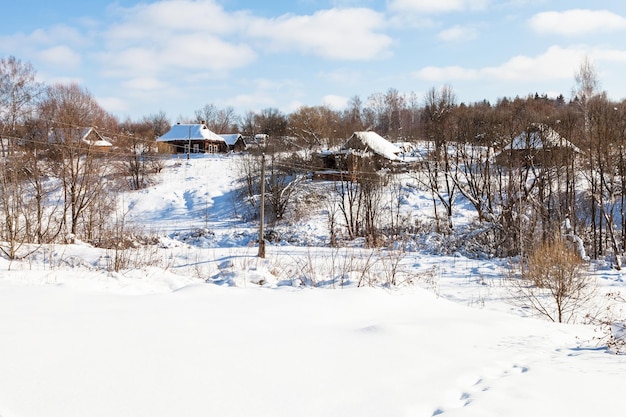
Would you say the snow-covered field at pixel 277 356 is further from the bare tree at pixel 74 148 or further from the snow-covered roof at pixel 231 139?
the snow-covered roof at pixel 231 139

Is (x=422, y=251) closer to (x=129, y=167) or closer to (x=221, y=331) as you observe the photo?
(x=221, y=331)

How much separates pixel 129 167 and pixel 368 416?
38607 mm

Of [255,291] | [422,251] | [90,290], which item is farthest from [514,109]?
[90,290]

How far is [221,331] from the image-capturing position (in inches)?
189

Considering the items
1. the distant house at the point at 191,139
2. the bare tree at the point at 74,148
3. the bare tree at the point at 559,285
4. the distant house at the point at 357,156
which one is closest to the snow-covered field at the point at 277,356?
the bare tree at the point at 559,285

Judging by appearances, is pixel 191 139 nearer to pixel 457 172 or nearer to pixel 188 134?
pixel 188 134

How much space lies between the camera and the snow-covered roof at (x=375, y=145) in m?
31.9

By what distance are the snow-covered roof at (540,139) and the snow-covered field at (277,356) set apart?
1906 cm

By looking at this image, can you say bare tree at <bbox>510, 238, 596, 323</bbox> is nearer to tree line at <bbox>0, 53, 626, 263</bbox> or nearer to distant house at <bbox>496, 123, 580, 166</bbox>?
tree line at <bbox>0, 53, 626, 263</bbox>

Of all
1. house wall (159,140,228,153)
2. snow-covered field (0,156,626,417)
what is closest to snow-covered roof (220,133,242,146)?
house wall (159,140,228,153)

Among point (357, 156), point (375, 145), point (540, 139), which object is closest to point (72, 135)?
point (357, 156)

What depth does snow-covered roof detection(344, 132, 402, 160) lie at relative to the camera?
105 feet

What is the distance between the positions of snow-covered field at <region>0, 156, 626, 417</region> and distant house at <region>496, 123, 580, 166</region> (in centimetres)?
1889

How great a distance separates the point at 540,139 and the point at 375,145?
12865 mm
